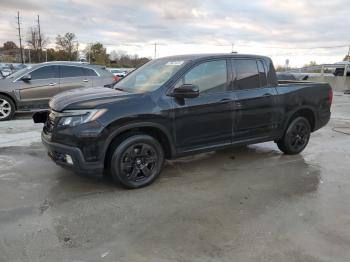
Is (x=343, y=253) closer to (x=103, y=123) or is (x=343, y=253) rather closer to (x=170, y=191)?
(x=170, y=191)

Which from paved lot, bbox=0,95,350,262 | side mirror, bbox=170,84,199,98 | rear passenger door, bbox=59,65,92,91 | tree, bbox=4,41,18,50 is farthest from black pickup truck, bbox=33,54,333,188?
tree, bbox=4,41,18,50

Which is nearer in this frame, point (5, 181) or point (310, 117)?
point (5, 181)

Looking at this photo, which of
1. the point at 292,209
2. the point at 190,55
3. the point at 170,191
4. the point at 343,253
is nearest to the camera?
the point at 343,253

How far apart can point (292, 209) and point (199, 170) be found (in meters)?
1.80

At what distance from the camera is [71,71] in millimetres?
11359

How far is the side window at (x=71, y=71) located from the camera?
443 inches

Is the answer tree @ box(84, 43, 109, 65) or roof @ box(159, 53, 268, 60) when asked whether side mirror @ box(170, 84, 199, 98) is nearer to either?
roof @ box(159, 53, 268, 60)

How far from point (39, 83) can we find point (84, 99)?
21.6 feet

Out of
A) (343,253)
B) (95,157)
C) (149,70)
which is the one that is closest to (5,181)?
(95,157)

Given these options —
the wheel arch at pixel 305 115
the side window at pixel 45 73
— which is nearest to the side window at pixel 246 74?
the wheel arch at pixel 305 115

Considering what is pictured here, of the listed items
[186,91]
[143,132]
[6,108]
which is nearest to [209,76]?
[186,91]

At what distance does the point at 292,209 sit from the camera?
453cm

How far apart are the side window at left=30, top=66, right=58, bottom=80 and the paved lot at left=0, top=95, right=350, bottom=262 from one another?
477 centimetres

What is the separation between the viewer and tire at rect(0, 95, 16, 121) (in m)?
10.4
